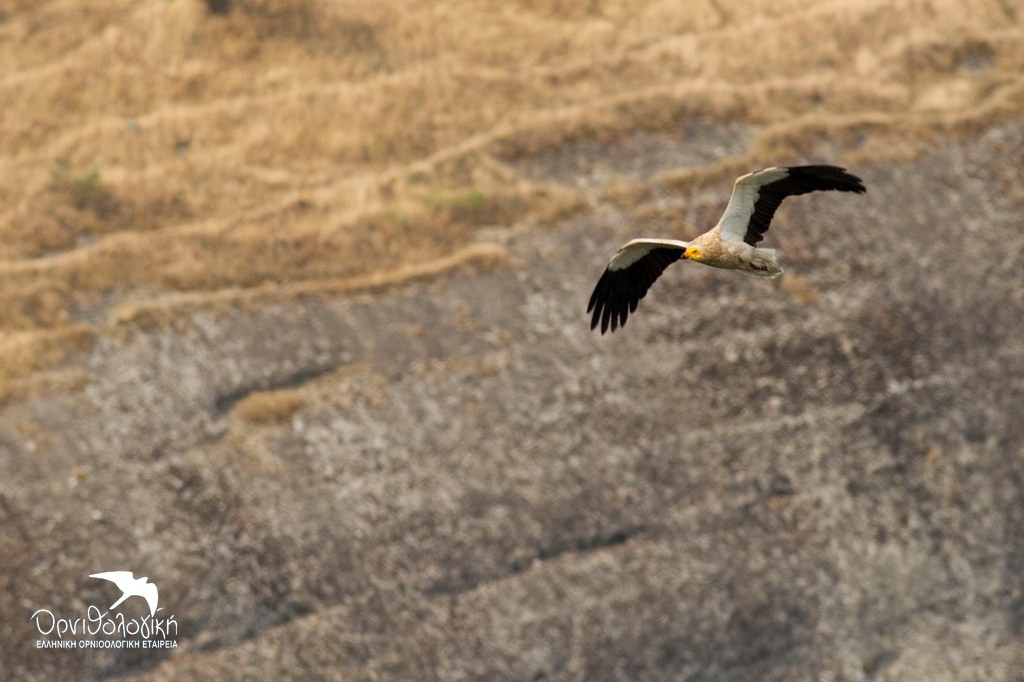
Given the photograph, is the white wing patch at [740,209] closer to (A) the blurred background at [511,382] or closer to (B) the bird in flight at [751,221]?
(B) the bird in flight at [751,221]

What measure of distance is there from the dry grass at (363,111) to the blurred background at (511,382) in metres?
0.12

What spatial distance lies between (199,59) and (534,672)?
815 inches

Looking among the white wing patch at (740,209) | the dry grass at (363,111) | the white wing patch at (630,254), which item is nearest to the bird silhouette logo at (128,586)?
the dry grass at (363,111)

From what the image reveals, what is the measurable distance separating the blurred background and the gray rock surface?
0.23 ft

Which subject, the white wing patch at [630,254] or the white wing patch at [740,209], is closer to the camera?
the white wing patch at [740,209]

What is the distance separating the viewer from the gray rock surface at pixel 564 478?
24781mm

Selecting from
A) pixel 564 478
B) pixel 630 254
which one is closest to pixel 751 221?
pixel 630 254

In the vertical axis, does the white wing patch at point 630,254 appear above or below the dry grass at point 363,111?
→ above

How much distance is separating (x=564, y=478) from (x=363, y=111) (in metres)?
13.2

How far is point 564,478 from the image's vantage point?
26.5 meters

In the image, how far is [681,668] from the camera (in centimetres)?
2552

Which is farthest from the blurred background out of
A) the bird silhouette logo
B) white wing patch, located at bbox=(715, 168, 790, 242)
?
white wing patch, located at bbox=(715, 168, 790, 242)

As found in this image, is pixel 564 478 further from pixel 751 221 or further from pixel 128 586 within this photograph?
pixel 751 221

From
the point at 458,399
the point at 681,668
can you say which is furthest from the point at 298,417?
the point at 681,668
